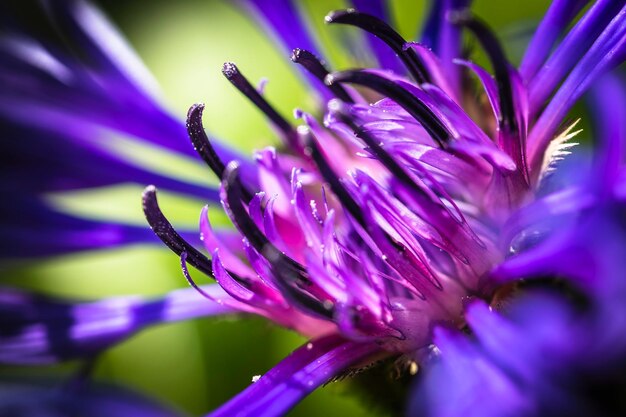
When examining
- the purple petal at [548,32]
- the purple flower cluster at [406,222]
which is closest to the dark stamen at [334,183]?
the purple flower cluster at [406,222]

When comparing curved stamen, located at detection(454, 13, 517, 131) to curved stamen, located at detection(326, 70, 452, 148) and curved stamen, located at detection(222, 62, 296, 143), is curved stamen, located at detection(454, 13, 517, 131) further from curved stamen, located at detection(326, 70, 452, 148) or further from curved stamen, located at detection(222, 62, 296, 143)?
curved stamen, located at detection(222, 62, 296, 143)

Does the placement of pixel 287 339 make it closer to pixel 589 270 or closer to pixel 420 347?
pixel 420 347

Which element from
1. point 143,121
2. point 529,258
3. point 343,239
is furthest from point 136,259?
point 529,258

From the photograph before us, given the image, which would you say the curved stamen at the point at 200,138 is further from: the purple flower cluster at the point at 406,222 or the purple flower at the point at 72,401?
the purple flower at the point at 72,401

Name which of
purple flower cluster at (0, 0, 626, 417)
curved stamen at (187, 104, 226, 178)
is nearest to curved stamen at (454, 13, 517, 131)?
purple flower cluster at (0, 0, 626, 417)

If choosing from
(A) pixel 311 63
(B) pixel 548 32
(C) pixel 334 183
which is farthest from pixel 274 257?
(B) pixel 548 32

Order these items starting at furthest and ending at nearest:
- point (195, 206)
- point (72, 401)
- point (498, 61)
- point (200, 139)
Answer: point (195, 206), point (72, 401), point (200, 139), point (498, 61)

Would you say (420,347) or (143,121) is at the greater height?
(143,121)

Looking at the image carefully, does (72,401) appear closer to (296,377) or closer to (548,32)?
(296,377)
